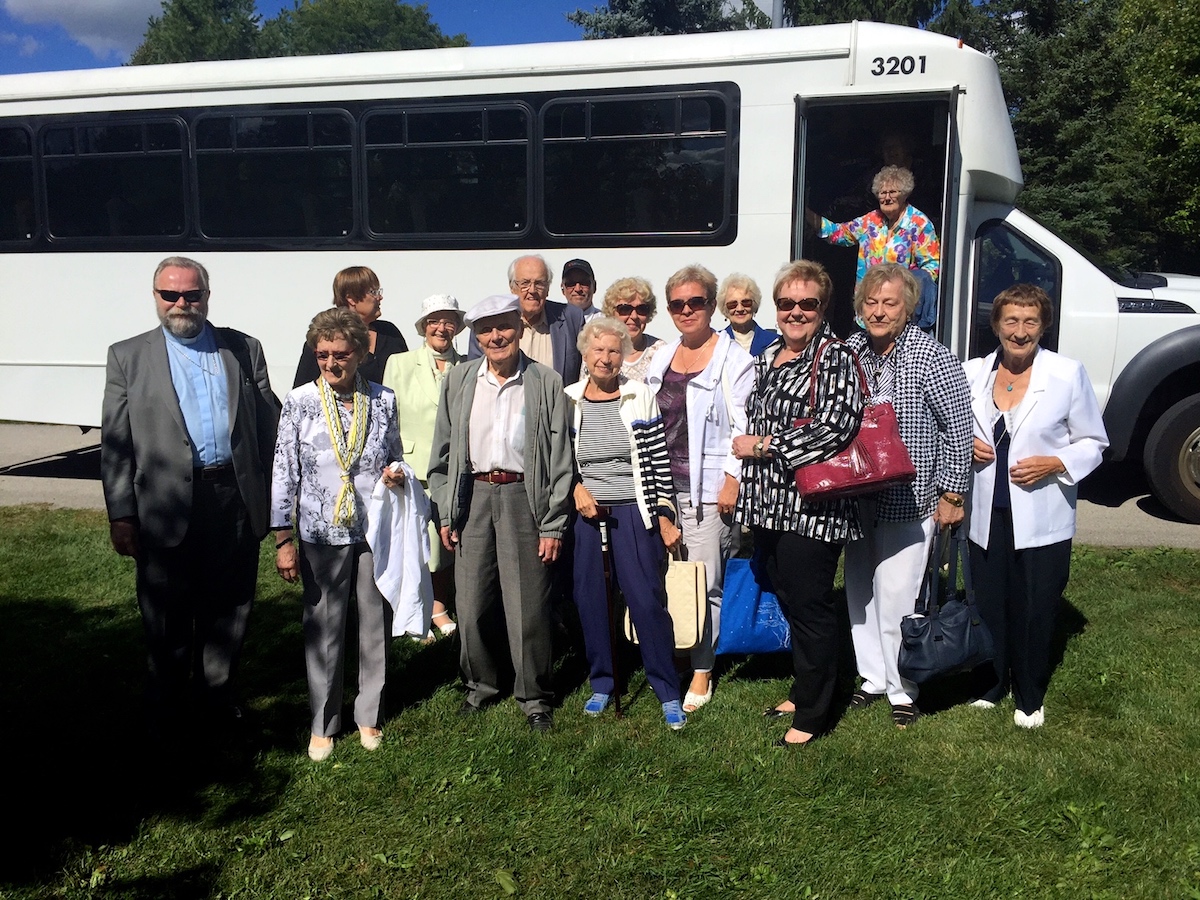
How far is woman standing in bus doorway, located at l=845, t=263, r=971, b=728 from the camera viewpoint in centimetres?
398

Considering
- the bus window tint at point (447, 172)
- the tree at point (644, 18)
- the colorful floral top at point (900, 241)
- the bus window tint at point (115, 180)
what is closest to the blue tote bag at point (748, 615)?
the colorful floral top at point (900, 241)

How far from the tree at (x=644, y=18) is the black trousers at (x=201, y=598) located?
22315 millimetres

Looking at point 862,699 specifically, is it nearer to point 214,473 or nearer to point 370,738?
point 370,738

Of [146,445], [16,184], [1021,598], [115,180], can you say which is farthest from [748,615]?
[16,184]

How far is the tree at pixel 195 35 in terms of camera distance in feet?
179

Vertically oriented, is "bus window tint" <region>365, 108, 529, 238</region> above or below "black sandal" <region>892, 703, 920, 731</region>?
above

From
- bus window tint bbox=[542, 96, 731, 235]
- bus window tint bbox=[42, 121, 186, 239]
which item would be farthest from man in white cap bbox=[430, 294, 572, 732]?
bus window tint bbox=[42, 121, 186, 239]

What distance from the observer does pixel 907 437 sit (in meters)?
3.99

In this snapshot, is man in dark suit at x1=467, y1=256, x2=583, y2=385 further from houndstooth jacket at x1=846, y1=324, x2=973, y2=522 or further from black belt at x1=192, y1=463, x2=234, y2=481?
houndstooth jacket at x1=846, y1=324, x2=973, y2=522

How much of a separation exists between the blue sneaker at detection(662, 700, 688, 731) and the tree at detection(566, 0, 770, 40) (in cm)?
2238

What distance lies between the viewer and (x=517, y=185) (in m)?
7.55

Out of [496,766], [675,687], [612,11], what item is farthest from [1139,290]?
[612,11]

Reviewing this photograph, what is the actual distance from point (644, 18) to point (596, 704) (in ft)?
77.7

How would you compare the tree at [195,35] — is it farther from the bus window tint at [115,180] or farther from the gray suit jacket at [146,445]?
the gray suit jacket at [146,445]
